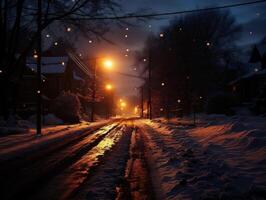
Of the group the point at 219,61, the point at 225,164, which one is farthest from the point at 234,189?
the point at 219,61

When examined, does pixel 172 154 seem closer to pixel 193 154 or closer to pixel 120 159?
pixel 193 154

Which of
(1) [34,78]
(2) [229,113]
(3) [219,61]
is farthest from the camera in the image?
(3) [219,61]

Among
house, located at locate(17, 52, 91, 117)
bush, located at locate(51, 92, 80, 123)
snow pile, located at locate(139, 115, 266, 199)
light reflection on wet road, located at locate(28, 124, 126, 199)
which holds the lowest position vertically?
light reflection on wet road, located at locate(28, 124, 126, 199)

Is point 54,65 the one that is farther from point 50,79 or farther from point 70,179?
point 70,179

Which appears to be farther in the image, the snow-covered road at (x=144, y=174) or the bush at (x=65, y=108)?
the bush at (x=65, y=108)

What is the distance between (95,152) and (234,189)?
25.1 feet

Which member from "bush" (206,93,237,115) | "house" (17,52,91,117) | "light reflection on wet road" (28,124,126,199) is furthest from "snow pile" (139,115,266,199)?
"house" (17,52,91,117)

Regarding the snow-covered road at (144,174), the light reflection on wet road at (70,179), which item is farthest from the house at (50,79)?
the light reflection on wet road at (70,179)

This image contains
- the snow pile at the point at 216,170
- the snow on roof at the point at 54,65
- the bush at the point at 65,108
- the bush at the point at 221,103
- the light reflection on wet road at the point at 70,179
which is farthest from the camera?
the snow on roof at the point at 54,65

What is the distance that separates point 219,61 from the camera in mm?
60031

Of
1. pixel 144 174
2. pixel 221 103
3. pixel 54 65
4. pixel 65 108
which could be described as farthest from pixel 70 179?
pixel 54 65

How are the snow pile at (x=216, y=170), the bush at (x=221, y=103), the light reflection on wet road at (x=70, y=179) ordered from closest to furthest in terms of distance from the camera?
the snow pile at (x=216, y=170) → the light reflection on wet road at (x=70, y=179) → the bush at (x=221, y=103)

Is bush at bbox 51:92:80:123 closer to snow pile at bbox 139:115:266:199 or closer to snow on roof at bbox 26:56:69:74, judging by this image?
snow on roof at bbox 26:56:69:74

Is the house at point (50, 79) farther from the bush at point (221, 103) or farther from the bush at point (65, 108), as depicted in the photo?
the bush at point (221, 103)
